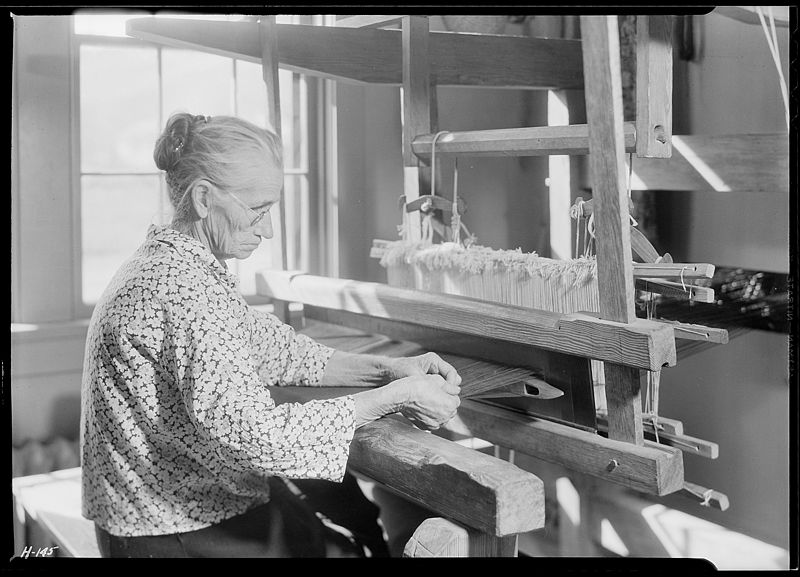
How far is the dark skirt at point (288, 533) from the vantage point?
62.6 inches

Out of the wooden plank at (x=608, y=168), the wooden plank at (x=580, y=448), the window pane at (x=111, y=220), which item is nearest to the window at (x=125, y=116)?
the window pane at (x=111, y=220)

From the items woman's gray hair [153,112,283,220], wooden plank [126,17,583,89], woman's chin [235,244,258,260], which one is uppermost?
wooden plank [126,17,583,89]

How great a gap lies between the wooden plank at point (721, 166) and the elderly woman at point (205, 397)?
0.85m

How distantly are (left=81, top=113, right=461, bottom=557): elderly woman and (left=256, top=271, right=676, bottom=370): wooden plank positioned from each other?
0.37 ft

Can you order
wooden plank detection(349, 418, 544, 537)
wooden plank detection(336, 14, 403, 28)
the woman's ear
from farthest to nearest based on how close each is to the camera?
wooden plank detection(336, 14, 403, 28), the woman's ear, wooden plank detection(349, 418, 544, 537)

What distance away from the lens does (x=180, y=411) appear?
1.51 metres

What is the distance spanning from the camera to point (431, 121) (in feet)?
6.64

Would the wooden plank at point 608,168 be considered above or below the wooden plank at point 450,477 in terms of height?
above

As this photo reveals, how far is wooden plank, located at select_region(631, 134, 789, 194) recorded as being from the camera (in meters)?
1.91

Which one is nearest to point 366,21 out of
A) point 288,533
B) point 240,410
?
point 240,410

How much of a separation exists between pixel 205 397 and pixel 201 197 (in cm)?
38

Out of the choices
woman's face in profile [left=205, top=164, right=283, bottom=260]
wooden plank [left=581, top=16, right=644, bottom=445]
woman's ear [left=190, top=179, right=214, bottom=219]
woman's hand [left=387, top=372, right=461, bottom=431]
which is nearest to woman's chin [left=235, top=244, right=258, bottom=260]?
woman's face in profile [left=205, top=164, right=283, bottom=260]

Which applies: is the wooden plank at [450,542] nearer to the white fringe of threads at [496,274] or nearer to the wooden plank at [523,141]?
the white fringe of threads at [496,274]

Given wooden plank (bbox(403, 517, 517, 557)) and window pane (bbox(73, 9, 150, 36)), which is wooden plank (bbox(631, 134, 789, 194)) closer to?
wooden plank (bbox(403, 517, 517, 557))
